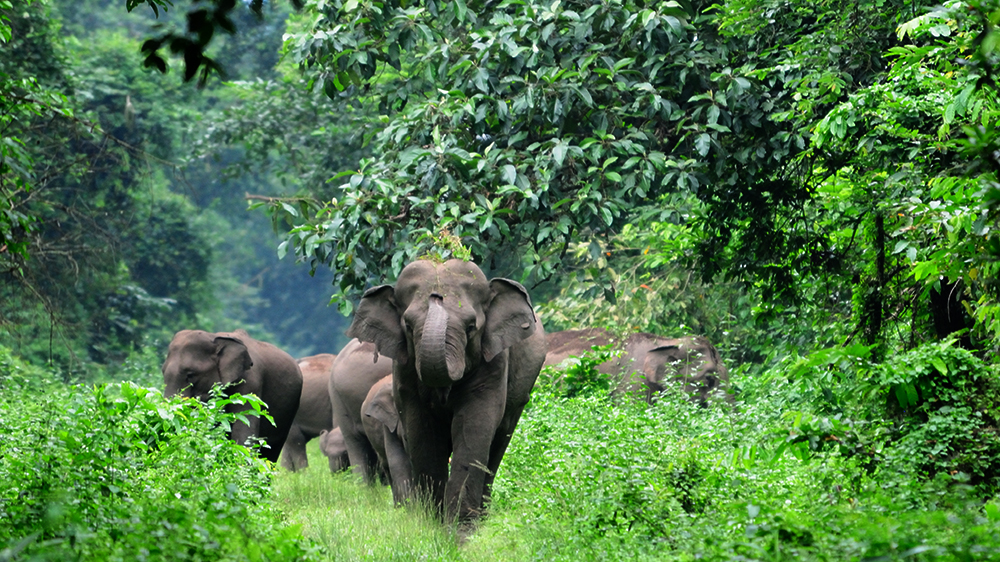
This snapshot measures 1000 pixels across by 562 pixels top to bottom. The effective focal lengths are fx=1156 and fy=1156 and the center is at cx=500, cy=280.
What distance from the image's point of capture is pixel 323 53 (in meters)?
10.0

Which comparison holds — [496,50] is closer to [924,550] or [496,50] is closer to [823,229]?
[823,229]

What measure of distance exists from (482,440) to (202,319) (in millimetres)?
24101

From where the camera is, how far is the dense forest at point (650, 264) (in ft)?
15.9

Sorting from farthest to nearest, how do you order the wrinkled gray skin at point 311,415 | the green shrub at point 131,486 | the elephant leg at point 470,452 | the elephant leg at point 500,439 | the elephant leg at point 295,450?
the wrinkled gray skin at point 311,415
the elephant leg at point 295,450
the elephant leg at point 500,439
the elephant leg at point 470,452
the green shrub at point 131,486

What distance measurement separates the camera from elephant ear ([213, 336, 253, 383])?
11430mm

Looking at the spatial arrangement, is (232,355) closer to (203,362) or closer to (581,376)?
(203,362)

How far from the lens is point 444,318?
7.46 meters

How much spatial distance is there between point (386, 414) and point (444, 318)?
91.1 inches

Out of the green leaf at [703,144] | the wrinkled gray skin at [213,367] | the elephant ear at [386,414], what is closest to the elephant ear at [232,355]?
the wrinkled gray skin at [213,367]

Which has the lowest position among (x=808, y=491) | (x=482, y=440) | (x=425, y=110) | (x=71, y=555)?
(x=482, y=440)

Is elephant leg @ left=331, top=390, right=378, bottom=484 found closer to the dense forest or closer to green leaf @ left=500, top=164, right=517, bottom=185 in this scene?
the dense forest

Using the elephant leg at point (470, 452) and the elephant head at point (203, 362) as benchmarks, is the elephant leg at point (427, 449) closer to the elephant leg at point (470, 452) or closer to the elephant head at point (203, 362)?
the elephant leg at point (470, 452)

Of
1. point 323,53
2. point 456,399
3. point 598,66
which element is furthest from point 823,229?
point 323,53

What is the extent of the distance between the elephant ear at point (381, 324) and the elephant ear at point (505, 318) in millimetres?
600
